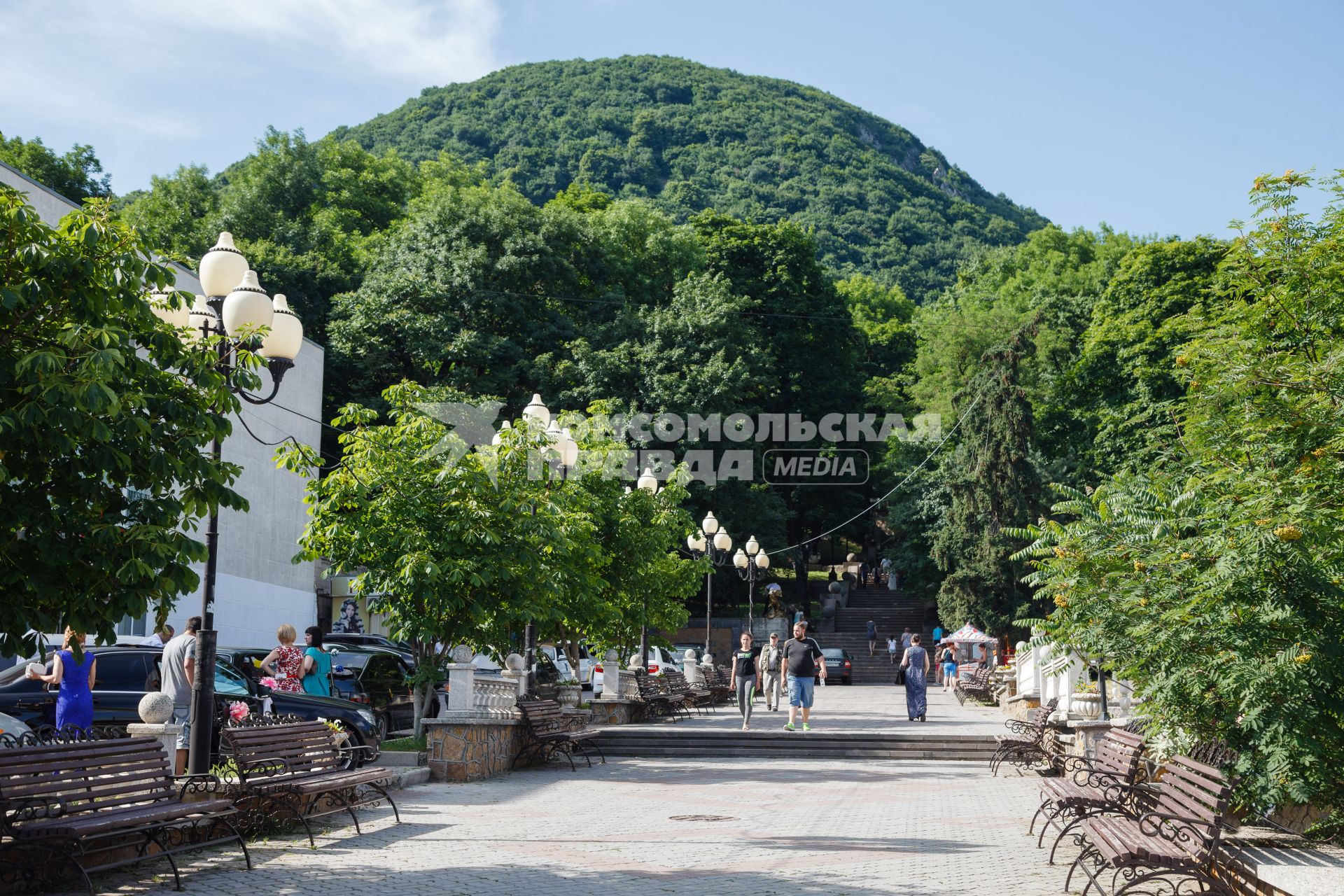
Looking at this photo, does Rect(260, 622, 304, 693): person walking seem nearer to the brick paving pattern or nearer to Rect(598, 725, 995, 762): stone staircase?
the brick paving pattern

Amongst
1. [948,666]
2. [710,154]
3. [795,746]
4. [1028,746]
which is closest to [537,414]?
[795,746]

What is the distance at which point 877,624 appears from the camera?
58.6 m

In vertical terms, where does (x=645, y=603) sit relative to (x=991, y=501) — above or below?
below

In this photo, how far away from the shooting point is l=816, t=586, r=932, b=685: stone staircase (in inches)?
2018

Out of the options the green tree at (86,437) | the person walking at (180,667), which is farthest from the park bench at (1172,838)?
the person walking at (180,667)

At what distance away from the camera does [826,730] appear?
2261 centimetres

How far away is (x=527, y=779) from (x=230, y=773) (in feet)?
19.6

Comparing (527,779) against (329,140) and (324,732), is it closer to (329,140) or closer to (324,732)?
(324,732)

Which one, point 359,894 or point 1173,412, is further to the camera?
point 1173,412

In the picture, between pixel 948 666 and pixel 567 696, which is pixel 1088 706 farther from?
pixel 948 666

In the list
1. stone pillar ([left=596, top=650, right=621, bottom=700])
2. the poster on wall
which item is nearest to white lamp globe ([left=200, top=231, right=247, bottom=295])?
stone pillar ([left=596, top=650, right=621, bottom=700])

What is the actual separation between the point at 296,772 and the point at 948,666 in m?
36.6

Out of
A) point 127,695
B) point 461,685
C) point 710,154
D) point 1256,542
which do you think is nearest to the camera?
point 1256,542

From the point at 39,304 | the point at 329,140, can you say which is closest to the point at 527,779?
the point at 39,304
